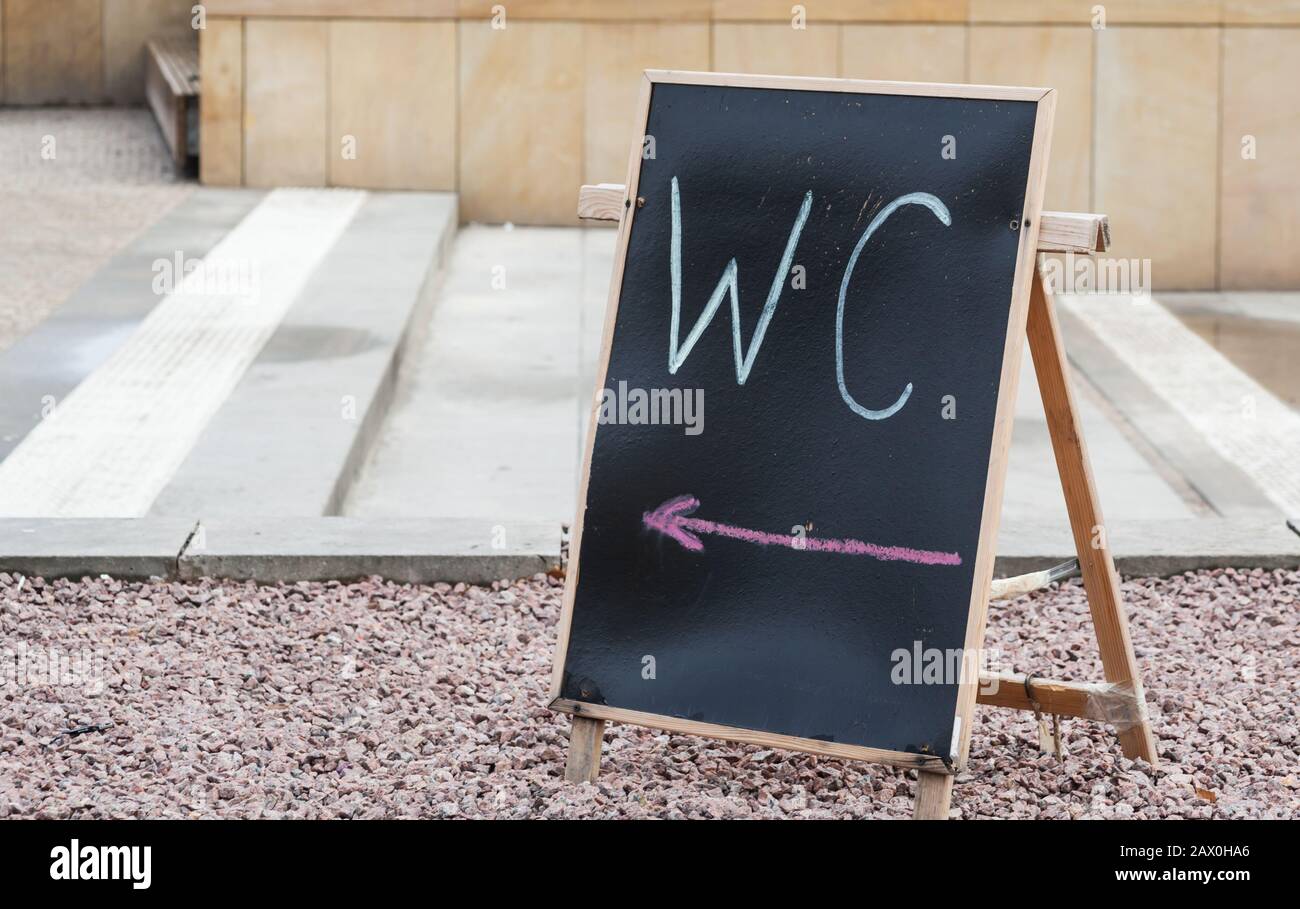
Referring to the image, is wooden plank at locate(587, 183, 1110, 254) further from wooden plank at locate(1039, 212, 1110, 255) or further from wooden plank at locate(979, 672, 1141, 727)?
wooden plank at locate(979, 672, 1141, 727)

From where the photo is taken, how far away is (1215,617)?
4.26 m

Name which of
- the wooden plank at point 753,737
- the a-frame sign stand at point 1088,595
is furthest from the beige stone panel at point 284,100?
the wooden plank at point 753,737

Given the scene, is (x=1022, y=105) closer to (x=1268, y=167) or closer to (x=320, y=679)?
(x=320, y=679)

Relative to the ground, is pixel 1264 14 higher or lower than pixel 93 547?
higher

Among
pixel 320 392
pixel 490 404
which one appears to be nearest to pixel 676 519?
pixel 320 392

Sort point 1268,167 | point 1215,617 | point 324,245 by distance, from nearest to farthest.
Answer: point 1215,617 → point 324,245 → point 1268,167

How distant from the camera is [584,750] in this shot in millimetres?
3170

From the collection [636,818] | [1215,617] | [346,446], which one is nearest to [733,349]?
[636,818]

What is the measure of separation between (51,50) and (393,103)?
5.13m

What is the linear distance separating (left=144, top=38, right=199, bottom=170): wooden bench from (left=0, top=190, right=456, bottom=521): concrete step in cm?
162

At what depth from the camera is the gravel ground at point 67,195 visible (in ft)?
27.6

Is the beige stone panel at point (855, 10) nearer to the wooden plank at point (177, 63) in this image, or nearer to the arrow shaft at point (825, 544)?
the wooden plank at point (177, 63)

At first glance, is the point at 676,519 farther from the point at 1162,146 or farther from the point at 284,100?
the point at 284,100

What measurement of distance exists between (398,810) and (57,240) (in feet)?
24.1
